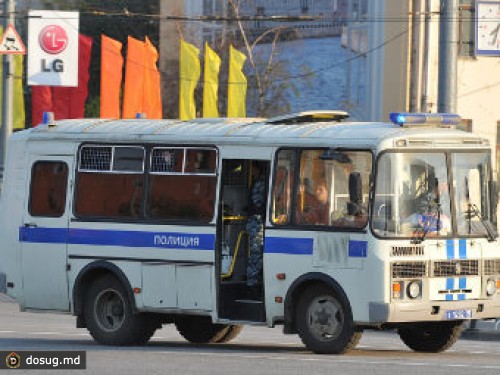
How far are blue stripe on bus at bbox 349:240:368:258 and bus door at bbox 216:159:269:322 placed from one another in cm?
135

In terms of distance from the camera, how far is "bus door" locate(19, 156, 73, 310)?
2098 centimetres

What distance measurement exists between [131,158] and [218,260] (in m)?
1.90

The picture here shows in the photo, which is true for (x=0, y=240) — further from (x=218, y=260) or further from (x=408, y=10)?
(x=408, y=10)

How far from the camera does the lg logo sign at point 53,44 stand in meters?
41.4

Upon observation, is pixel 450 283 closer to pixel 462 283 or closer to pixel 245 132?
pixel 462 283

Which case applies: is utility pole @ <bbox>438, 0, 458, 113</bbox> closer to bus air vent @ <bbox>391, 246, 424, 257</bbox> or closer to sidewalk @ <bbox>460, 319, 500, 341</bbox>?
sidewalk @ <bbox>460, 319, 500, 341</bbox>

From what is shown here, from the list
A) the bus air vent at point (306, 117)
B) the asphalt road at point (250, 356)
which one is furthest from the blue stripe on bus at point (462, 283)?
the bus air vent at point (306, 117)

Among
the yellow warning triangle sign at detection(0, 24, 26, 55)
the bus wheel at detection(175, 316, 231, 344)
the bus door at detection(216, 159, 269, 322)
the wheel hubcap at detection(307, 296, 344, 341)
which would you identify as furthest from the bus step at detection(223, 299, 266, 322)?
the yellow warning triangle sign at detection(0, 24, 26, 55)

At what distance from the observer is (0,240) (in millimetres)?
21938

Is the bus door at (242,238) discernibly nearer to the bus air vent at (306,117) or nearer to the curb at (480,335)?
the bus air vent at (306,117)

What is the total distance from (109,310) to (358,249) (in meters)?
3.80

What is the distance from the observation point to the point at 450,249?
18625mm

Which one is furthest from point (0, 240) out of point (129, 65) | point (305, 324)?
point (129, 65)

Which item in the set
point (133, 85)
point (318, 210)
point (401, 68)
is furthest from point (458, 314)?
point (133, 85)
